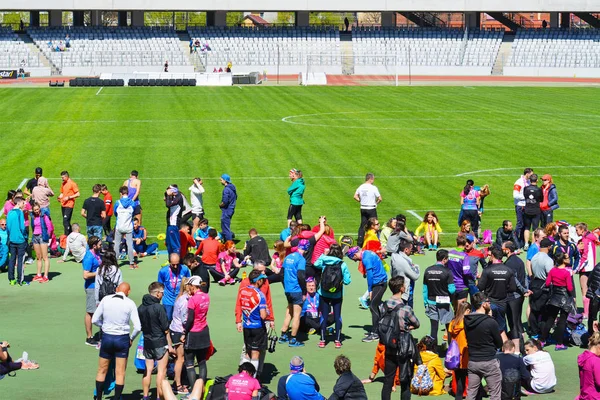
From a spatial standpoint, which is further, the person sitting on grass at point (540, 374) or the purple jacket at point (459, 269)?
the purple jacket at point (459, 269)

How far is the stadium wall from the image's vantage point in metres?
89.7

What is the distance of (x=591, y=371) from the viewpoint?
506 inches

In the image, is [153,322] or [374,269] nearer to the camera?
[153,322]

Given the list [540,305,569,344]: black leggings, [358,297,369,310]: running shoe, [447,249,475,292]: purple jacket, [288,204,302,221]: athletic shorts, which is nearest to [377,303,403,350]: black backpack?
[447,249,475,292]: purple jacket

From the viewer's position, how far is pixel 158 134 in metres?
43.5

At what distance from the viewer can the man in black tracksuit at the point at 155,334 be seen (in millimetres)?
14289

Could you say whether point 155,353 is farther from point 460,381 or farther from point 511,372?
point 511,372

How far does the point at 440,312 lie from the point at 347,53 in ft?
252

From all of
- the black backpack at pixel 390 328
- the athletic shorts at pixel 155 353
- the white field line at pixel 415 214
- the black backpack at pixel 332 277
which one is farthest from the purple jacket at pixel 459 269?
the white field line at pixel 415 214

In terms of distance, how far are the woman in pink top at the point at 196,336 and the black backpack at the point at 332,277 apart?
2.64 metres

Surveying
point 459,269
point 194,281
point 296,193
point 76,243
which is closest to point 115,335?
point 194,281

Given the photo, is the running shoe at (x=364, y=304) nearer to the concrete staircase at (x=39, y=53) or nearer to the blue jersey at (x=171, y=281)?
the blue jersey at (x=171, y=281)

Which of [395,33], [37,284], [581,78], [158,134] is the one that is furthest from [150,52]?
[37,284]

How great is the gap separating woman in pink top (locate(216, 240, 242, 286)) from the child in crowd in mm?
8190
